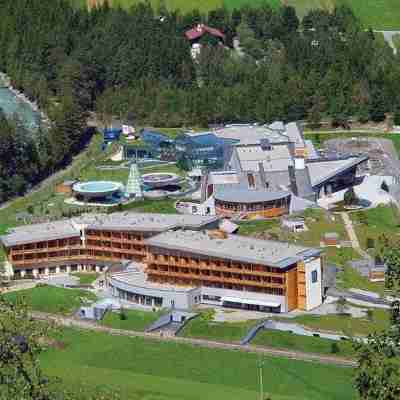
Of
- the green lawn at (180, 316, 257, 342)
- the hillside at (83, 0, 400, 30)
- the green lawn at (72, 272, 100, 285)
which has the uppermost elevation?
the hillside at (83, 0, 400, 30)

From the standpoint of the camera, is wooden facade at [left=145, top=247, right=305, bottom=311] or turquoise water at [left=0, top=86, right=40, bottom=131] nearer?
wooden facade at [left=145, top=247, right=305, bottom=311]

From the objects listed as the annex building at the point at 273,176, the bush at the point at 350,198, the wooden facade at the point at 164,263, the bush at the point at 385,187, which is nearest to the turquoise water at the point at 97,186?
the annex building at the point at 273,176

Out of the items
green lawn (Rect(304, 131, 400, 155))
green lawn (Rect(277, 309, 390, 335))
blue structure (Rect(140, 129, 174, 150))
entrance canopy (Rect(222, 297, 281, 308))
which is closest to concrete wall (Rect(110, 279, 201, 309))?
entrance canopy (Rect(222, 297, 281, 308))

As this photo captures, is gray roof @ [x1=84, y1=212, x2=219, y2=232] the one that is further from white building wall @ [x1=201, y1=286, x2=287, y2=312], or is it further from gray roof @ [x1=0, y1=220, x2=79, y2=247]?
white building wall @ [x1=201, y1=286, x2=287, y2=312]

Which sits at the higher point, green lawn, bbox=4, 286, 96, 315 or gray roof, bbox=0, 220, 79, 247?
gray roof, bbox=0, 220, 79, 247

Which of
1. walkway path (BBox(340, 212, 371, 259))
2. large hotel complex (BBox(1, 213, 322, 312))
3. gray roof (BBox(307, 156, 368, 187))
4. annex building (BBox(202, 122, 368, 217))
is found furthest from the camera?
gray roof (BBox(307, 156, 368, 187))

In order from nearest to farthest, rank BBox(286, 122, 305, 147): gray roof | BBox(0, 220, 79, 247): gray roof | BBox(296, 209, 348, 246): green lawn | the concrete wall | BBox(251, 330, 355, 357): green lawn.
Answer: BBox(251, 330, 355, 357): green lawn < the concrete wall < BBox(0, 220, 79, 247): gray roof < BBox(296, 209, 348, 246): green lawn < BBox(286, 122, 305, 147): gray roof

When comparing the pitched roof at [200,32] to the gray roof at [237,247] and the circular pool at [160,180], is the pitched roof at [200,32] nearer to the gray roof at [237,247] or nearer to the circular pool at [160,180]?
the circular pool at [160,180]
